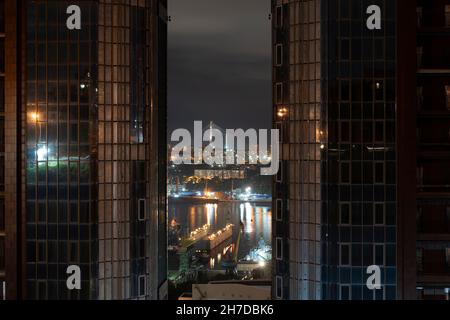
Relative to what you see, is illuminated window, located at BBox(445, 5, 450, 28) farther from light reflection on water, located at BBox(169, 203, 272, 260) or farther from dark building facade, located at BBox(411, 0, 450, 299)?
light reflection on water, located at BBox(169, 203, 272, 260)

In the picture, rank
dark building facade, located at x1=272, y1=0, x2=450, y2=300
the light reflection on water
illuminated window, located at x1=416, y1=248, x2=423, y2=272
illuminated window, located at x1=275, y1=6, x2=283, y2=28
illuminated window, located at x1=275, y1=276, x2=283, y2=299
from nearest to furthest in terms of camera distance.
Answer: dark building facade, located at x1=272, y1=0, x2=450, y2=300
illuminated window, located at x1=416, y1=248, x2=423, y2=272
illuminated window, located at x1=275, y1=6, x2=283, y2=28
illuminated window, located at x1=275, y1=276, x2=283, y2=299
the light reflection on water

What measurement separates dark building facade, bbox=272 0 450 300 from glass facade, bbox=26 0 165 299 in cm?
451

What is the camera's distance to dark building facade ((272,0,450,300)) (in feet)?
45.2

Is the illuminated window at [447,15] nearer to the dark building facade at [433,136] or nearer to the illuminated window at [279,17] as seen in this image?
the dark building facade at [433,136]

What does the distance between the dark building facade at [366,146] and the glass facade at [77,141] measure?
4513 mm

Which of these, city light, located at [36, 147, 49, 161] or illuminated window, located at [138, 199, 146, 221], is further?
illuminated window, located at [138, 199, 146, 221]

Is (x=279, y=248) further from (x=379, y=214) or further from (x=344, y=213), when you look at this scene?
(x=379, y=214)

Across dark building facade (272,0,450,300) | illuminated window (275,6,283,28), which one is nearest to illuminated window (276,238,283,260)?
dark building facade (272,0,450,300)

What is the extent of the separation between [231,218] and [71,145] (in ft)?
199

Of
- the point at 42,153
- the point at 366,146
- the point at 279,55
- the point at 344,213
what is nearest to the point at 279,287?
the point at 344,213

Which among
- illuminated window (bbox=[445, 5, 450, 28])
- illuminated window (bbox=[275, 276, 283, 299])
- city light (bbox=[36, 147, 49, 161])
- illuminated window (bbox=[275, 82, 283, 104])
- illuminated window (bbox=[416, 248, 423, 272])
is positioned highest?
illuminated window (bbox=[445, 5, 450, 28])

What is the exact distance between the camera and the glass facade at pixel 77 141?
45.6 ft

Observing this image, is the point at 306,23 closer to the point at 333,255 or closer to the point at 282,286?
the point at 333,255

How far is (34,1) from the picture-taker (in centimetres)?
1381
